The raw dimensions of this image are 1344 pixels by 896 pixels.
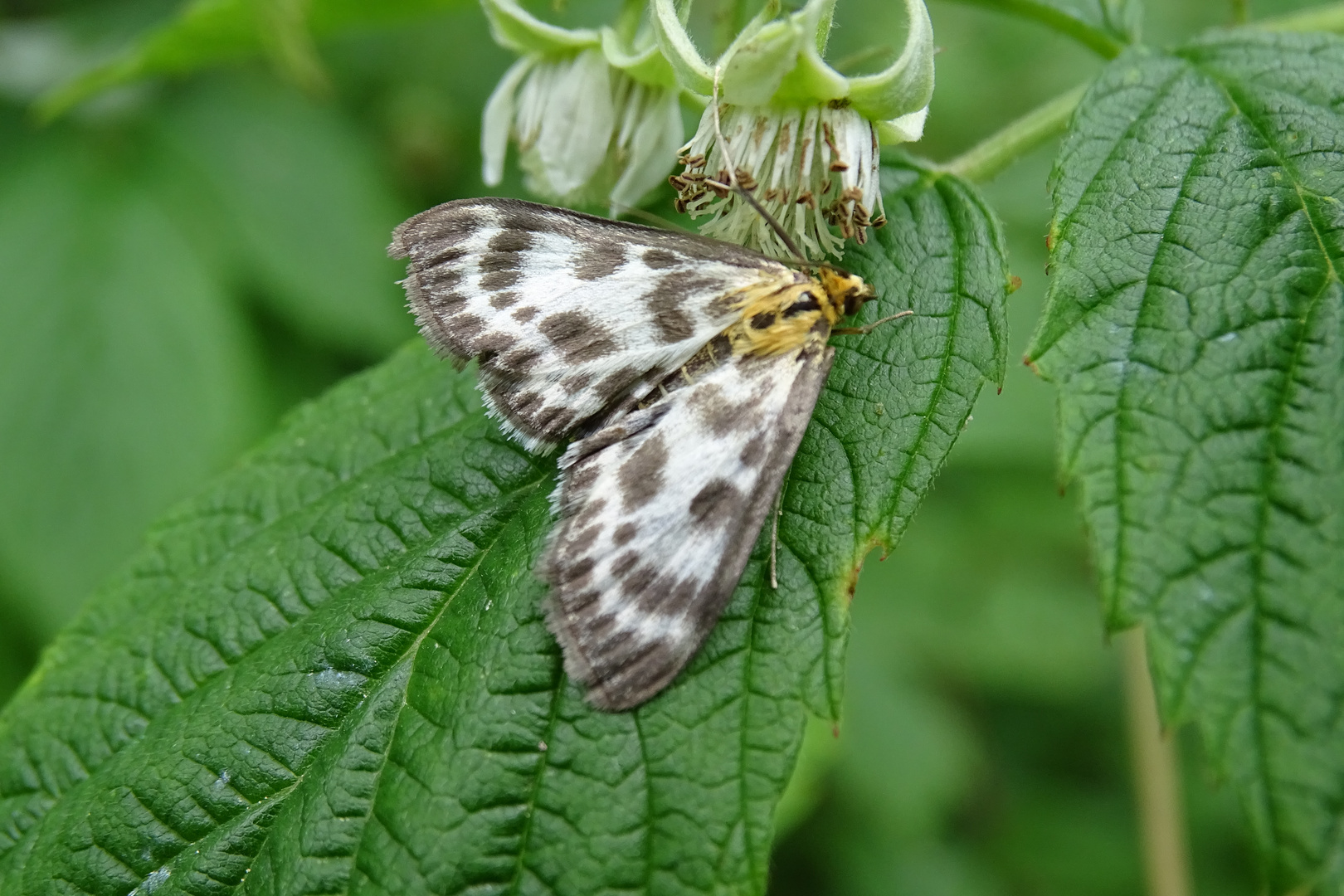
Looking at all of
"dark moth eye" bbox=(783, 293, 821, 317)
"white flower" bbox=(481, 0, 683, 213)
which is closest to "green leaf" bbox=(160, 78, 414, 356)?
"white flower" bbox=(481, 0, 683, 213)

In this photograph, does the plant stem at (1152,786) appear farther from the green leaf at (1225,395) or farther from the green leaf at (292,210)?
the green leaf at (292,210)

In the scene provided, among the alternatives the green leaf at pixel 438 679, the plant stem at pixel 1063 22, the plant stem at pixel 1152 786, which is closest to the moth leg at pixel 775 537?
the green leaf at pixel 438 679

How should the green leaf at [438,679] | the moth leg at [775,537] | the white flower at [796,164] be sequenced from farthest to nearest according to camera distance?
the white flower at [796,164], the moth leg at [775,537], the green leaf at [438,679]

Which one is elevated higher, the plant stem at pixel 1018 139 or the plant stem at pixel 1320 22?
the plant stem at pixel 1320 22

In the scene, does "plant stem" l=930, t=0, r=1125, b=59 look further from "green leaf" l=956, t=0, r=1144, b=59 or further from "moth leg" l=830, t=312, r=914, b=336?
"moth leg" l=830, t=312, r=914, b=336

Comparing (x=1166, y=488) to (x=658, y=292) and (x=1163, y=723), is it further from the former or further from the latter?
(x=658, y=292)

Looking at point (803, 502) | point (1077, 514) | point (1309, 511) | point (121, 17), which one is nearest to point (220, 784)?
point (803, 502)
